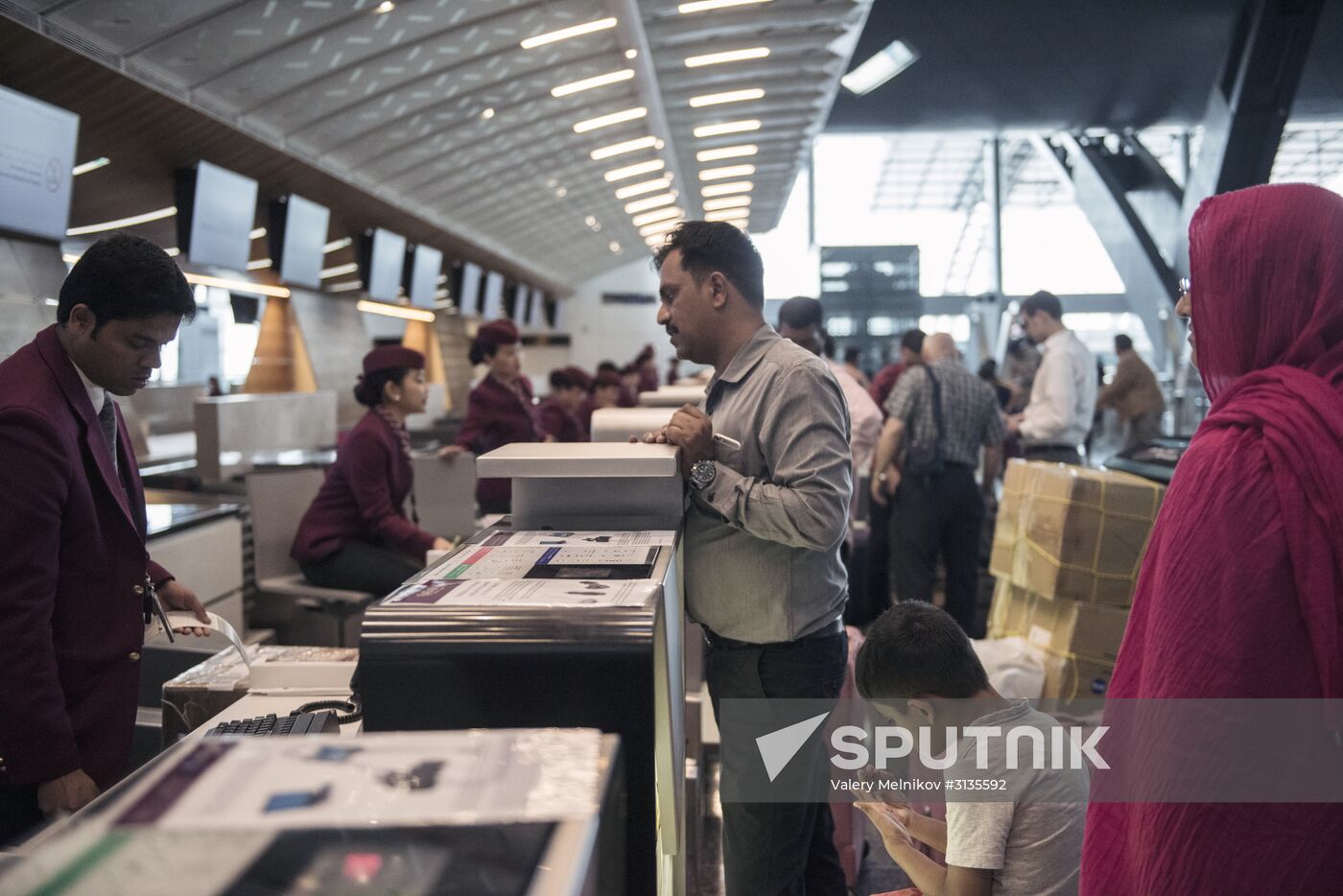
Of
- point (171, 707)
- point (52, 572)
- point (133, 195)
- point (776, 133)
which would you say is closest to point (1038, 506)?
point (171, 707)

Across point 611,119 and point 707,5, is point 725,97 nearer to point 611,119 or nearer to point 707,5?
point 611,119

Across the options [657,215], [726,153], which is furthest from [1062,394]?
[657,215]

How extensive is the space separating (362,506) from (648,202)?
1375 centimetres

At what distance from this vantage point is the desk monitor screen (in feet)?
15.0

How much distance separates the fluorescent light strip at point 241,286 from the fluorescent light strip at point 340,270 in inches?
35.7

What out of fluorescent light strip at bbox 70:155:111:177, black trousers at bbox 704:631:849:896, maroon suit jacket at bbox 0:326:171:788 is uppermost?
fluorescent light strip at bbox 70:155:111:177

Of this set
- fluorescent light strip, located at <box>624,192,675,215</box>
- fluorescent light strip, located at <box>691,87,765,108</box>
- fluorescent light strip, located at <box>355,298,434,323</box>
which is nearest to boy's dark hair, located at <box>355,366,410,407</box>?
fluorescent light strip, located at <box>355,298,434,323</box>

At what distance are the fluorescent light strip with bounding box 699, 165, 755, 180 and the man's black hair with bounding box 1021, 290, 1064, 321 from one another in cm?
1087

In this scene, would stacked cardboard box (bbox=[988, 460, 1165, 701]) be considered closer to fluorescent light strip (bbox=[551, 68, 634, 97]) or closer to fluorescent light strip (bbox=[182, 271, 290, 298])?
fluorescent light strip (bbox=[551, 68, 634, 97])

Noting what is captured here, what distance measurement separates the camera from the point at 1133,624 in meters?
1.45

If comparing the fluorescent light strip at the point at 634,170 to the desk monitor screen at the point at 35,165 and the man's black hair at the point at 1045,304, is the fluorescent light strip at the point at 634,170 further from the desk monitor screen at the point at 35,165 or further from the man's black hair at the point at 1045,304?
the desk monitor screen at the point at 35,165

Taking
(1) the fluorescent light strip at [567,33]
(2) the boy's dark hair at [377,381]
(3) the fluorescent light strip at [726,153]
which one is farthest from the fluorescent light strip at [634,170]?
(2) the boy's dark hair at [377,381]

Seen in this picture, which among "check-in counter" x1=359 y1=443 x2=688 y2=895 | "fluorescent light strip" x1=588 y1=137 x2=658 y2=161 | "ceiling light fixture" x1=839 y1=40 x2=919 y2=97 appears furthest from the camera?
"ceiling light fixture" x1=839 y1=40 x2=919 y2=97

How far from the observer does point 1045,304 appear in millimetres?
5535
